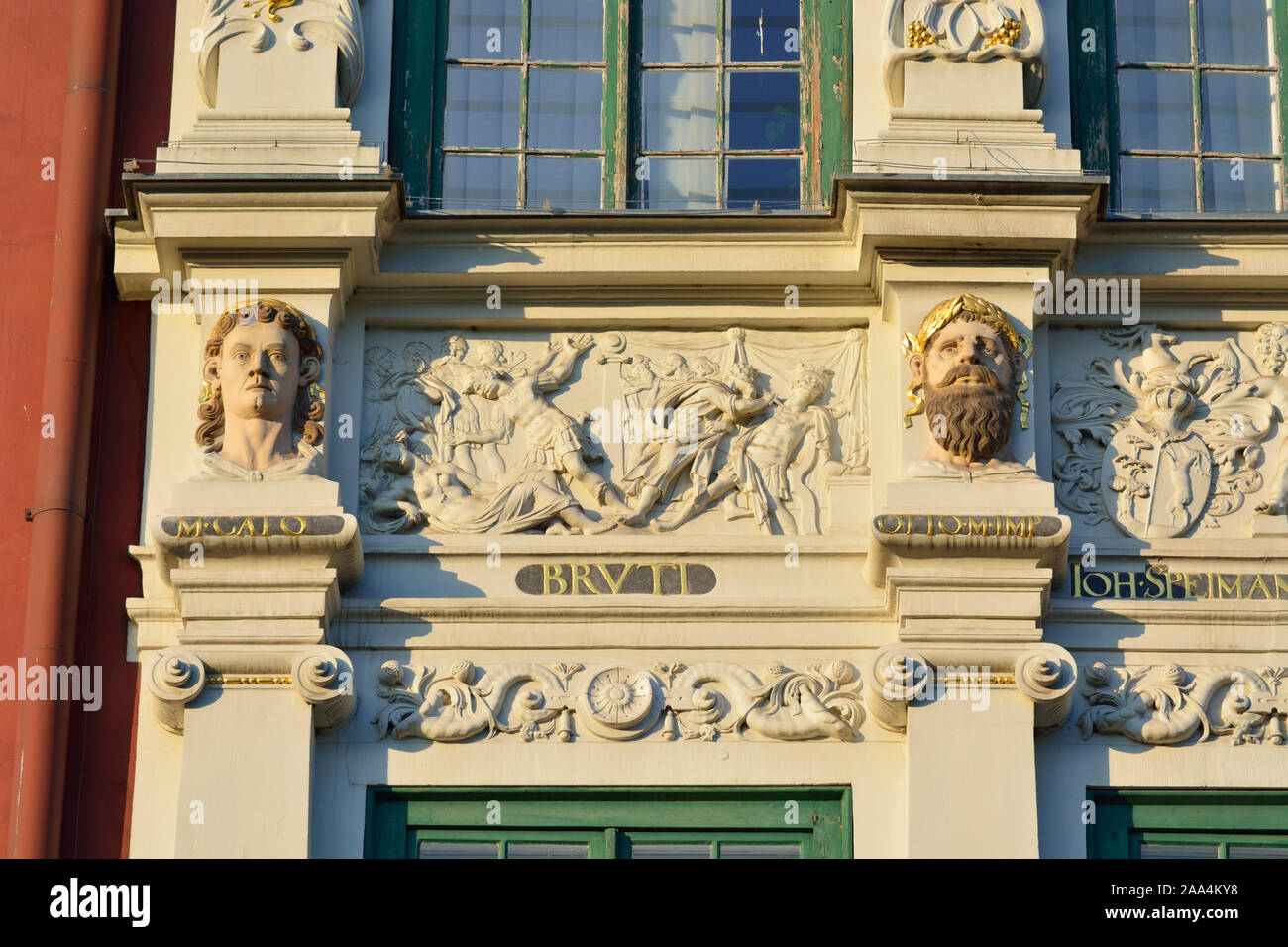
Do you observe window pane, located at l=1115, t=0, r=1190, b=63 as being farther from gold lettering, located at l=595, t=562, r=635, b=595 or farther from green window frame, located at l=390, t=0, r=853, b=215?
gold lettering, located at l=595, t=562, r=635, b=595

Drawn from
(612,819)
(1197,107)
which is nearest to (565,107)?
(1197,107)

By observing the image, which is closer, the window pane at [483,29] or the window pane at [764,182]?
the window pane at [764,182]

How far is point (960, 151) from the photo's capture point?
14039 mm

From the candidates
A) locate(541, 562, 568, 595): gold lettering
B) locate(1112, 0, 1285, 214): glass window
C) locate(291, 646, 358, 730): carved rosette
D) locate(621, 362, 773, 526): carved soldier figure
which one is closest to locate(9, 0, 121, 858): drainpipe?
locate(291, 646, 358, 730): carved rosette

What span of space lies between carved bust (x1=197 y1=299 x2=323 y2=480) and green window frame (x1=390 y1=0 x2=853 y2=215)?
41.3 inches

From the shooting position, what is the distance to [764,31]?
14.9 metres

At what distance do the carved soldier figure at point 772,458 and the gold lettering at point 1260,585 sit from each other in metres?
1.97

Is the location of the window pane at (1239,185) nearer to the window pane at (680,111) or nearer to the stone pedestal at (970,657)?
the stone pedestal at (970,657)

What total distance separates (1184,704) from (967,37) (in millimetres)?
3323

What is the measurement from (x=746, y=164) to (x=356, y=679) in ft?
10.5

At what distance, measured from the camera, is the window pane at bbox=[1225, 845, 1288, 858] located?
13008 millimetres

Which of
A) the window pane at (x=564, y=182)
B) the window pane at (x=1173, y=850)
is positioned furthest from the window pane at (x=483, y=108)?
the window pane at (x=1173, y=850)

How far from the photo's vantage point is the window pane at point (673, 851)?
13.0 m

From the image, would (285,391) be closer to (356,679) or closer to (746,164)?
→ (356,679)
